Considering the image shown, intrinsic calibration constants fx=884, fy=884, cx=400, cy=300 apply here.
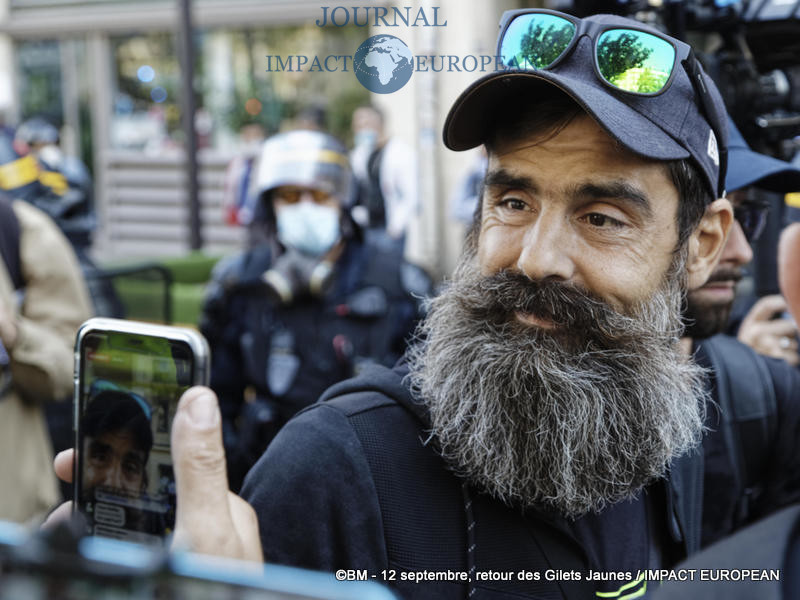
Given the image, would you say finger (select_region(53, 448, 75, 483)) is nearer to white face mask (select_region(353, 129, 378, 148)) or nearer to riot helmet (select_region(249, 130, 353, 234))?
riot helmet (select_region(249, 130, 353, 234))

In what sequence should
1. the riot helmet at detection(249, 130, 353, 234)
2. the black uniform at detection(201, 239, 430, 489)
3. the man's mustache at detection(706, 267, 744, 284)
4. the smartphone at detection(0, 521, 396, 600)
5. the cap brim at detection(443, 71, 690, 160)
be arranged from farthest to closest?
1. the riot helmet at detection(249, 130, 353, 234)
2. the black uniform at detection(201, 239, 430, 489)
3. the man's mustache at detection(706, 267, 744, 284)
4. the cap brim at detection(443, 71, 690, 160)
5. the smartphone at detection(0, 521, 396, 600)

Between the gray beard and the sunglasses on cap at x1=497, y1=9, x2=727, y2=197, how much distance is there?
42 centimetres

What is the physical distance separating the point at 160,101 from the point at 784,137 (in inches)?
480

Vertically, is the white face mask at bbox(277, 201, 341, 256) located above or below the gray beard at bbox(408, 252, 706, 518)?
above

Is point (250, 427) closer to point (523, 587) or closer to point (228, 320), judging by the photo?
point (228, 320)

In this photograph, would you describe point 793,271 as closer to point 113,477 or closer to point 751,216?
point 113,477

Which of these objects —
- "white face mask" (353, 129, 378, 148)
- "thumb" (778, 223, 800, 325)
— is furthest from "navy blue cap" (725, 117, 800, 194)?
"white face mask" (353, 129, 378, 148)

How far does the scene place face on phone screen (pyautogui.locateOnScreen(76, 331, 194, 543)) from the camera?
1212 mm

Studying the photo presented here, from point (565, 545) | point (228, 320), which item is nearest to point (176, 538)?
point (565, 545)

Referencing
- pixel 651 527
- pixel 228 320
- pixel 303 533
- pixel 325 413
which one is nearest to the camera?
pixel 303 533

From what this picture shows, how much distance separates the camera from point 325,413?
158 cm

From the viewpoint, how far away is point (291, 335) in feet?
12.7

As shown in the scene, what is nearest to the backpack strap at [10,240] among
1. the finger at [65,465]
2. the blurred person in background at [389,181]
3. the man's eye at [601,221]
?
the finger at [65,465]

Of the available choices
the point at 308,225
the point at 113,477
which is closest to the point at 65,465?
the point at 113,477
